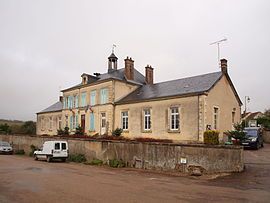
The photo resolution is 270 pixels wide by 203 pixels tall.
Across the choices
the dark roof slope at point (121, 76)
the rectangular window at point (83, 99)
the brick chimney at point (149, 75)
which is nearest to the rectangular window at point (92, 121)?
the rectangular window at point (83, 99)

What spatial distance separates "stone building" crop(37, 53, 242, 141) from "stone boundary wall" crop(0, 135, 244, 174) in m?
6.88

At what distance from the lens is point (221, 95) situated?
26297 mm

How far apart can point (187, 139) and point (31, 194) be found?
17.0 metres

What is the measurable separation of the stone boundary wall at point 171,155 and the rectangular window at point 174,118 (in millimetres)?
7209

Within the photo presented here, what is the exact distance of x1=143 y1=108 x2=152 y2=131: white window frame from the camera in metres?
27.7

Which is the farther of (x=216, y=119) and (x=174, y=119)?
(x=216, y=119)

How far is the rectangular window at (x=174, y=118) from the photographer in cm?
2531

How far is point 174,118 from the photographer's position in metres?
25.6

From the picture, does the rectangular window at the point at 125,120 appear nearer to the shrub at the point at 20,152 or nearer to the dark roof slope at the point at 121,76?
the dark roof slope at the point at 121,76

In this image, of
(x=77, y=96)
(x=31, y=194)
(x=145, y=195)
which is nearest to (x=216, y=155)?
(x=145, y=195)

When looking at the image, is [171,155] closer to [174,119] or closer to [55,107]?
[174,119]

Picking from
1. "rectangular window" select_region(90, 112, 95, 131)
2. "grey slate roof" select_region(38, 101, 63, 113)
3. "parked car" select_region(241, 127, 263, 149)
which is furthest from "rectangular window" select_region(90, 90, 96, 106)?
"parked car" select_region(241, 127, 263, 149)

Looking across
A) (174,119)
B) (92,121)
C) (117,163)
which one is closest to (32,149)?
(92,121)

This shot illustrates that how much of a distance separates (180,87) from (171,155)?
11734 mm
